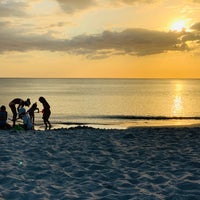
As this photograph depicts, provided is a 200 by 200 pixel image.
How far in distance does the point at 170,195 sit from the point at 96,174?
7.56ft

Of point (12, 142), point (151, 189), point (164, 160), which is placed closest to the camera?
point (151, 189)

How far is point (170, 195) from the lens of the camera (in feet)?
23.6

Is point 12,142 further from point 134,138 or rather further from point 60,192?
point 60,192

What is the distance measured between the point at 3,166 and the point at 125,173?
342cm

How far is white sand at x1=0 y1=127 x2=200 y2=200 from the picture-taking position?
7.43m

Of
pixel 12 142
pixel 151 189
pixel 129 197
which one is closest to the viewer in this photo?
pixel 129 197

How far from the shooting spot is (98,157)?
35.6 feet

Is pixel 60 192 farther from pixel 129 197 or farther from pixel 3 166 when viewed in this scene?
pixel 3 166

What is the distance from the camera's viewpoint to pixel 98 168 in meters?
9.50

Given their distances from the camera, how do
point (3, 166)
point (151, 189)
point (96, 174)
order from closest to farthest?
1. point (151, 189)
2. point (96, 174)
3. point (3, 166)

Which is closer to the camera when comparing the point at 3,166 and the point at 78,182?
the point at 78,182

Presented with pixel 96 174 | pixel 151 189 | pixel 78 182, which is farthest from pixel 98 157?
pixel 151 189

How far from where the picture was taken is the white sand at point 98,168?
292 inches

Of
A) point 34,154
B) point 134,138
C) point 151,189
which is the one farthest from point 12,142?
point 151,189
